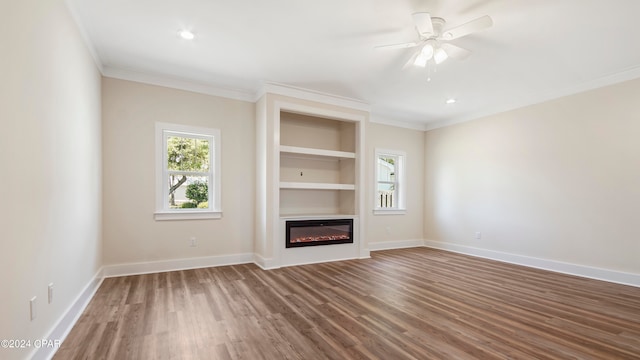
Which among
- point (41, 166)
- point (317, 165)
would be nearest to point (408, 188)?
point (317, 165)

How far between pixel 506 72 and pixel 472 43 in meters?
1.12

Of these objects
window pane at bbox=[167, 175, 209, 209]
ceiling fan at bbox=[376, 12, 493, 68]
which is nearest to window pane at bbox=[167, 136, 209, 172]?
window pane at bbox=[167, 175, 209, 209]

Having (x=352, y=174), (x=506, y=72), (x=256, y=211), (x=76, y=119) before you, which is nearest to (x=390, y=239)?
(x=352, y=174)

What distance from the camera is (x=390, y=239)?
648 cm

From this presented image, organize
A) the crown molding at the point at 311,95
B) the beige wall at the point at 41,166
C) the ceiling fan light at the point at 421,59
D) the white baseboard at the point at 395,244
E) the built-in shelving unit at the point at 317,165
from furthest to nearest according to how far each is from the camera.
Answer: the white baseboard at the point at 395,244 < the built-in shelving unit at the point at 317,165 < the crown molding at the point at 311,95 < the ceiling fan light at the point at 421,59 < the beige wall at the point at 41,166

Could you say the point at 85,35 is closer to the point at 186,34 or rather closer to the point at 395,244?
the point at 186,34

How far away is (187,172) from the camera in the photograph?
15.0ft

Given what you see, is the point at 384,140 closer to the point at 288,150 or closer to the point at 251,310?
the point at 288,150

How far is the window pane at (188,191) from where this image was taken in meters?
4.51

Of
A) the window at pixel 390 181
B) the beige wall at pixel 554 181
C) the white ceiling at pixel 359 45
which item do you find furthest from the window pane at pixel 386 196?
the white ceiling at pixel 359 45

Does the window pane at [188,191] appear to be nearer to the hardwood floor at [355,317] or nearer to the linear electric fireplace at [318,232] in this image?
the hardwood floor at [355,317]

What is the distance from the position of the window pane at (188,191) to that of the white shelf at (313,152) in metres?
1.35

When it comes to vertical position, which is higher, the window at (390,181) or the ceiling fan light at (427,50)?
the ceiling fan light at (427,50)

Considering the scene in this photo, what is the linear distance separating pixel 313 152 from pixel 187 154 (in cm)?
201
